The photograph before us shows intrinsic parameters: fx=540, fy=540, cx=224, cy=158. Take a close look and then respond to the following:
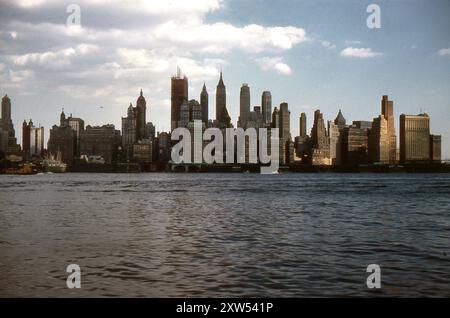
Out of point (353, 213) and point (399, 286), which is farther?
point (353, 213)

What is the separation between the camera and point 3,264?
2698 cm

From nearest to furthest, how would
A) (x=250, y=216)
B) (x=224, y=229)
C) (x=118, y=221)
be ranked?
(x=224, y=229) < (x=118, y=221) < (x=250, y=216)

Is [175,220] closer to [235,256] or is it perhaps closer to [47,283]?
[235,256]

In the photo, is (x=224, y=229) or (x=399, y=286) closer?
(x=399, y=286)

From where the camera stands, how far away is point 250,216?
5534cm

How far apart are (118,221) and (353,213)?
84.1ft
